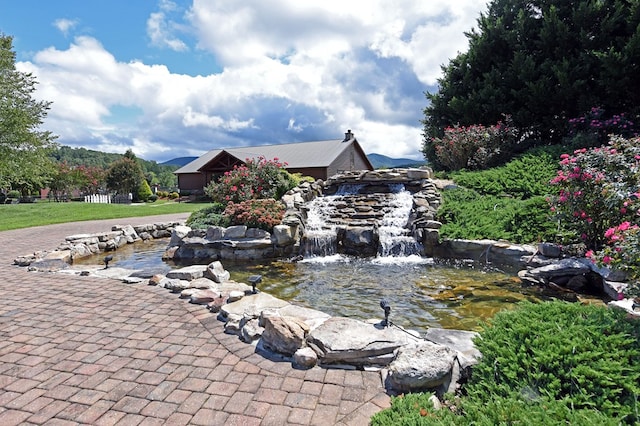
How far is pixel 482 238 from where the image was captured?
746 centimetres

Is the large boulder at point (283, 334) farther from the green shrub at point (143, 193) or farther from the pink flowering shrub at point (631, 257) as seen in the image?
the green shrub at point (143, 193)

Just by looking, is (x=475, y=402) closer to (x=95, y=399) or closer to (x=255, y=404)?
(x=255, y=404)

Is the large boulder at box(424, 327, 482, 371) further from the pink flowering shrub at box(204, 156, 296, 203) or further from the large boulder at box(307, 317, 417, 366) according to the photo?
the pink flowering shrub at box(204, 156, 296, 203)

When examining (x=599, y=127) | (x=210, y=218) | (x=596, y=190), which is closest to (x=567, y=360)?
(x=596, y=190)

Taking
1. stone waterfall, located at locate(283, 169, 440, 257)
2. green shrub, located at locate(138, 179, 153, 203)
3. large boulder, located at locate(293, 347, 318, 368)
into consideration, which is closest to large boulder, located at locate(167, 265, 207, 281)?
large boulder, located at locate(293, 347, 318, 368)

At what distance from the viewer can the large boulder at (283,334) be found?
3010 mm

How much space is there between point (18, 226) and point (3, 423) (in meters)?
13.0

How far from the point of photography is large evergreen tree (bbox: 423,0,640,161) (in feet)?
43.1

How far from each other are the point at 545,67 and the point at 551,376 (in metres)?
16.7

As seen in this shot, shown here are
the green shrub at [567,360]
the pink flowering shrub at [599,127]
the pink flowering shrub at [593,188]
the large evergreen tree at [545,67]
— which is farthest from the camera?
the large evergreen tree at [545,67]

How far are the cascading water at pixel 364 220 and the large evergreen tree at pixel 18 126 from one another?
52.2 feet

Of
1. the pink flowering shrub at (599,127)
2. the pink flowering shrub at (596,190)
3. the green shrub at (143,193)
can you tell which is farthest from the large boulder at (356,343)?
the green shrub at (143,193)

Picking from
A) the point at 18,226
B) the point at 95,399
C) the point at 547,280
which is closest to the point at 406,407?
the point at 95,399

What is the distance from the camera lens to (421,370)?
2.43 metres
